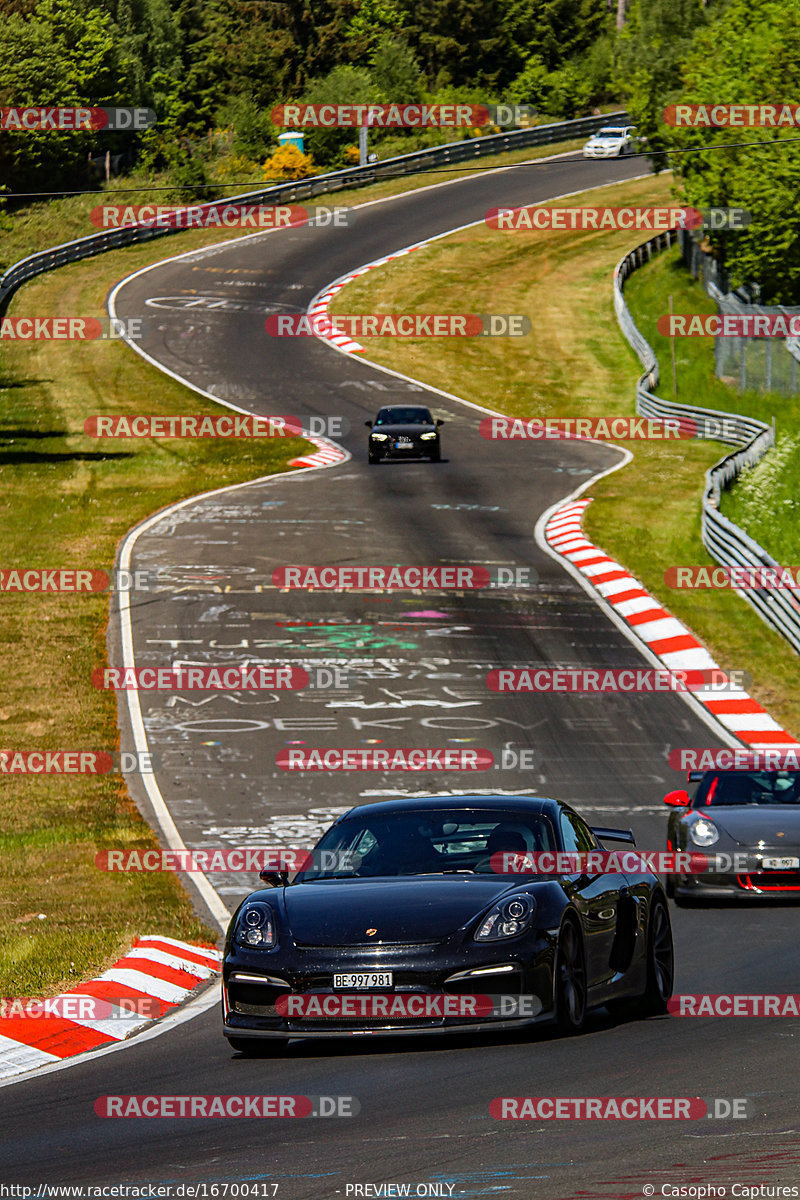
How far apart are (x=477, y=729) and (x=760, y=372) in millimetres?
31500

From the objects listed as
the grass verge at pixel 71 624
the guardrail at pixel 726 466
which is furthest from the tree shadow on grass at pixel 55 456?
the guardrail at pixel 726 466

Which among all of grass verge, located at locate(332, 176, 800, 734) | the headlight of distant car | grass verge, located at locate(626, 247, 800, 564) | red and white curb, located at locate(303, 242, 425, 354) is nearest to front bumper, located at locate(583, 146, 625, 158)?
grass verge, located at locate(332, 176, 800, 734)

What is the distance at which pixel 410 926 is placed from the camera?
29.2 feet

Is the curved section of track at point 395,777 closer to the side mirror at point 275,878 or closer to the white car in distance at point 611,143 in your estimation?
the side mirror at point 275,878

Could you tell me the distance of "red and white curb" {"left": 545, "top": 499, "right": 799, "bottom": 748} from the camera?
2375 centimetres

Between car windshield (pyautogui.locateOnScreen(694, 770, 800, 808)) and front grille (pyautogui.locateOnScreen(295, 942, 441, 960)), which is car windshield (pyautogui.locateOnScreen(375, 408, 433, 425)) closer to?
car windshield (pyautogui.locateOnScreen(694, 770, 800, 808))

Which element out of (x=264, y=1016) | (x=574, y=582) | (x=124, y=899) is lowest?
(x=574, y=582)

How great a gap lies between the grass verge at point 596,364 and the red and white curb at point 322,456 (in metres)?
4.75

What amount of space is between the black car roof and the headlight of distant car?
37.5 inches

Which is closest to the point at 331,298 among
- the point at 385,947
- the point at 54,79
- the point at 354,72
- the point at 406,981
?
the point at 54,79

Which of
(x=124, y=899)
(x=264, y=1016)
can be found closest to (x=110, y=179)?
(x=124, y=899)

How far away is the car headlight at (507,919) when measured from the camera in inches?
348

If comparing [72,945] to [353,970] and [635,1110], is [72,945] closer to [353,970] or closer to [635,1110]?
[353,970]

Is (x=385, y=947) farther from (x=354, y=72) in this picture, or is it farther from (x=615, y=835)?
(x=354, y=72)
